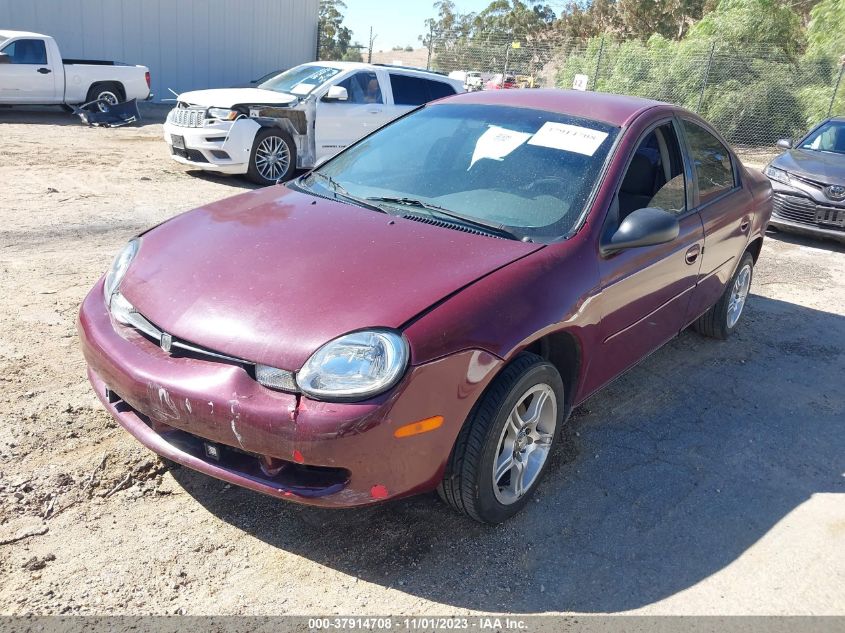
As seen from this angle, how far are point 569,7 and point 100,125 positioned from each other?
33282mm

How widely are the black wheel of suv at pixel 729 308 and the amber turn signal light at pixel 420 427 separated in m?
3.21

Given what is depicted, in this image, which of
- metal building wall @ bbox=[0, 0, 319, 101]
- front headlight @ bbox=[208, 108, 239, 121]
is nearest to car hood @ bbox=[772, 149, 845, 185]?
front headlight @ bbox=[208, 108, 239, 121]

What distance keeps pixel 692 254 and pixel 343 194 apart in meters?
2.02

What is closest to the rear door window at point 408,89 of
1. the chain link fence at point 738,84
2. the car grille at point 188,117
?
the car grille at point 188,117

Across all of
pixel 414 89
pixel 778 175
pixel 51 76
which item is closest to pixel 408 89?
pixel 414 89

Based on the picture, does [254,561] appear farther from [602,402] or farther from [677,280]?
[677,280]

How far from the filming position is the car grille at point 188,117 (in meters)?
9.59

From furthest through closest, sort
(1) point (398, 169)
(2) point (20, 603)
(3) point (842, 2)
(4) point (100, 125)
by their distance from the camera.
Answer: (3) point (842, 2) → (4) point (100, 125) → (1) point (398, 169) → (2) point (20, 603)

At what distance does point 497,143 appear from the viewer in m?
3.85

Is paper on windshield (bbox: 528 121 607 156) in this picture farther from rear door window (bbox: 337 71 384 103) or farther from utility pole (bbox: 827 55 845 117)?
utility pole (bbox: 827 55 845 117)

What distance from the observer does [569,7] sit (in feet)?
136

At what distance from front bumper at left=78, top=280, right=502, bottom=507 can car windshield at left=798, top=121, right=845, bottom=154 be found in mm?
9034

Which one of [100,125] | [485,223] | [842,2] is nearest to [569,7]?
[842,2]

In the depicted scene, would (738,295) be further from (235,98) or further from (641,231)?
(235,98)
